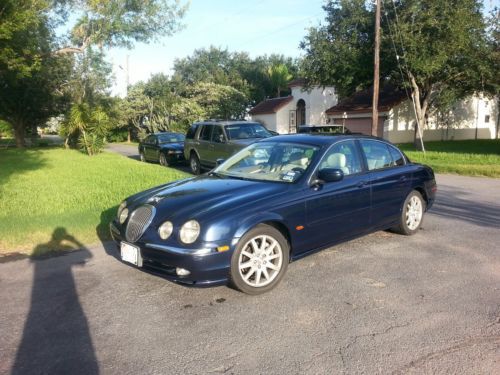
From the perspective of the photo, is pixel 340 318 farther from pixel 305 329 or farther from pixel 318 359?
pixel 318 359

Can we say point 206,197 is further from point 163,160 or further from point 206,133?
point 163,160

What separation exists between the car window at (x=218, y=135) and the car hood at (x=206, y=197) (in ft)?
26.2

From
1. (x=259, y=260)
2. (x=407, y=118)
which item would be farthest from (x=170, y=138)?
(x=407, y=118)

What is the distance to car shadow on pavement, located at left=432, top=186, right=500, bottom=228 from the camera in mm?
7289

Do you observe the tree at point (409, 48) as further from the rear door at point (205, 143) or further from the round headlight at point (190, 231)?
the round headlight at point (190, 231)

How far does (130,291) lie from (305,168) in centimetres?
228

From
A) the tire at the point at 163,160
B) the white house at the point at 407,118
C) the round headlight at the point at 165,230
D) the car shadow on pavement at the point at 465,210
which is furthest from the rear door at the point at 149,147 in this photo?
the white house at the point at 407,118

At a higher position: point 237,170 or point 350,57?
point 350,57

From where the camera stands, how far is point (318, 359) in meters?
3.15

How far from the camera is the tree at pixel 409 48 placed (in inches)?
829

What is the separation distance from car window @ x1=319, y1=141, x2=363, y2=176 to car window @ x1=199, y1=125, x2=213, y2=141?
8632 millimetres

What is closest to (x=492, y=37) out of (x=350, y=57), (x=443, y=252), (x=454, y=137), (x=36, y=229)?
(x=350, y=57)

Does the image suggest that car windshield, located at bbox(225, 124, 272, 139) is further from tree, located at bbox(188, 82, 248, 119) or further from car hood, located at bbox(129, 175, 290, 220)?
tree, located at bbox(188, 82, 248, 119)

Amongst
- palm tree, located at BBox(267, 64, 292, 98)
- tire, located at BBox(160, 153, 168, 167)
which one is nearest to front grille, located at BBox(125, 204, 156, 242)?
tire, located at BBox(160, 153, 168, 167)
